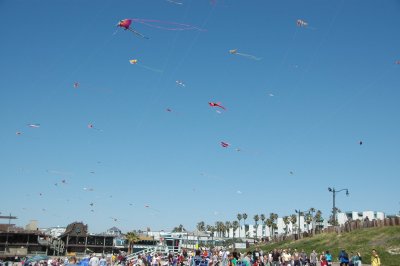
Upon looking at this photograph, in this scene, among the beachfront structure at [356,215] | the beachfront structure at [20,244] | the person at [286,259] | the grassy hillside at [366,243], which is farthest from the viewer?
the beachfront structure at [356,215]

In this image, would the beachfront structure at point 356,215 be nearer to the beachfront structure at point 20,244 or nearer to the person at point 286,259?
the beachfront structure at point 20,244

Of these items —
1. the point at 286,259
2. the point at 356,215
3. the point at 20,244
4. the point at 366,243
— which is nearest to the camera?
the point at 286,259

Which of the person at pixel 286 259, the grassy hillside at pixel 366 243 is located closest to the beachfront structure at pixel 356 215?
A: the grassy hillside at pixel 366 243

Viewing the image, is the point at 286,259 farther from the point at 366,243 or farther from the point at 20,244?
the point at 20,244

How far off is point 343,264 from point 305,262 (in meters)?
6.10

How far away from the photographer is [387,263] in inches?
1272

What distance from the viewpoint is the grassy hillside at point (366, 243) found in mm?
36531

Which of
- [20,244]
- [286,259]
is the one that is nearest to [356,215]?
[20,244]

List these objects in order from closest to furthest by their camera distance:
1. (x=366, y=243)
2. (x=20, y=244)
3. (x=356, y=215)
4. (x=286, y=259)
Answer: (x=286, y=259) → (x=366, y=243) → (x=20, y=244) → (x=356, y=215)

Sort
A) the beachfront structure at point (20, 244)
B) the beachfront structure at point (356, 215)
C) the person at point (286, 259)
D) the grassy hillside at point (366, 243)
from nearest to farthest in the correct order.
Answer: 1. the person at point (286, 259)
2. the grassy hillside at point (366, 243)
3. the beachfront structure at point (20, 244)
4. the beachfront structure at point (356, 215)

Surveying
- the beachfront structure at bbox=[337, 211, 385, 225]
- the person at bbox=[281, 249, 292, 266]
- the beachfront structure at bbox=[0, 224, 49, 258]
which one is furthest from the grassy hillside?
the beachfront structure at bbox=[337, 211, 385, 225]

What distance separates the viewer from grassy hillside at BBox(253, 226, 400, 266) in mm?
36531

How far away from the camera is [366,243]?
43281mm

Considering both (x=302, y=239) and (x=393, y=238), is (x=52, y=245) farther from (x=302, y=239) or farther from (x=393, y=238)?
(x=393, y=238)
